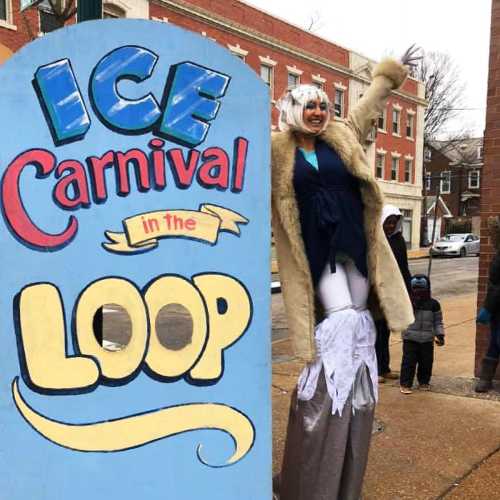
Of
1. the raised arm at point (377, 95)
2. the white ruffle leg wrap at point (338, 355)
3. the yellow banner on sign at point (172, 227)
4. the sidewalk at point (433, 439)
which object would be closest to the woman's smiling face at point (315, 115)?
the raised arm at point (377, 95)

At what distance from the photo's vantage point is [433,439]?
371 centimetres

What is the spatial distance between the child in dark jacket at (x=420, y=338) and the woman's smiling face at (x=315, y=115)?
2.79 metres

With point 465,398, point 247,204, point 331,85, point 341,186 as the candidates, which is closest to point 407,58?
point 341,186

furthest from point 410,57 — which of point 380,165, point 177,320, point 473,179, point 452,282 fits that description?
point 473,179

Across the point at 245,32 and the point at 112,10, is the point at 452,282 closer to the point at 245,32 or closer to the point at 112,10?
the point at 112,10

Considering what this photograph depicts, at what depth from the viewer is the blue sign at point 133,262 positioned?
80.0 inches

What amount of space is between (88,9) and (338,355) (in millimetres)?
1877

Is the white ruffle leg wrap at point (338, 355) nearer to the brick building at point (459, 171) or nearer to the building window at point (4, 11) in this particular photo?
the building window at point (4, 11)

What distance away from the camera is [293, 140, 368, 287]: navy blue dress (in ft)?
8.04

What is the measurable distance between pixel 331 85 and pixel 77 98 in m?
28.2

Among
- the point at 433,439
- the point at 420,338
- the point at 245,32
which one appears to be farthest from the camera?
the point at 245,32

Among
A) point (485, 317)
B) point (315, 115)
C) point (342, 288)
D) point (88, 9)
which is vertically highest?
point (88, 9)

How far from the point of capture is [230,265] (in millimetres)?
2201

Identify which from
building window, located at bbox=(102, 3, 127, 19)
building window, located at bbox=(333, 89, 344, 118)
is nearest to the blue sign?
building window, located at bbox=(102, 3, 127, 19)
